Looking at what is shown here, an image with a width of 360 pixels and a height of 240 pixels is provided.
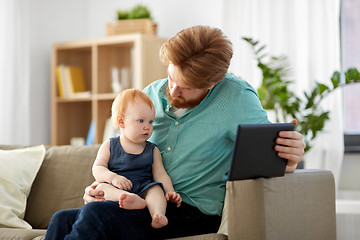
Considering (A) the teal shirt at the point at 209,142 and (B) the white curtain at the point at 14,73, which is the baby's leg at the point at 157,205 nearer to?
(A) the teal shirt at the point at 209,142

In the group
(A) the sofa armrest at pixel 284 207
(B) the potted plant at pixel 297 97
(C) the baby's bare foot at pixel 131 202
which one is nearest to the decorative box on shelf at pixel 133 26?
(B) the potted plant at pixel 297 97

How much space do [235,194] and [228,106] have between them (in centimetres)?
33

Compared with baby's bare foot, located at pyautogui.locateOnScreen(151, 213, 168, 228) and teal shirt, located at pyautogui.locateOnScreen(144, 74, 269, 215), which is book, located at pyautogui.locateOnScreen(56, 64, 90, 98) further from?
baby's bare foot, located at pyautogui.locateOnScreen(151, 213, 168, 228)

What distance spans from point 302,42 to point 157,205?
2.25 m

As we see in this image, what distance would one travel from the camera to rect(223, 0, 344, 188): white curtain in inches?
139

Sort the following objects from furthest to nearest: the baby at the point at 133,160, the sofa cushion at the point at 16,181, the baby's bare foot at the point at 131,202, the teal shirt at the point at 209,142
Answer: the sofa cushion at the point at 16,181
the teal shirt at the point at 209,142
the baby at the point at 133,160
the baby's bare foot at the point at 131,202

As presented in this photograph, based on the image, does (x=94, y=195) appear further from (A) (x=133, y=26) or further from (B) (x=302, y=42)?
(A) (x=133, y=26)

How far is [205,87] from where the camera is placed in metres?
1.81

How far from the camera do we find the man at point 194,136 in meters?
1.68

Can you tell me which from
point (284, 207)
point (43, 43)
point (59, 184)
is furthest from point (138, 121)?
point (43, 43)

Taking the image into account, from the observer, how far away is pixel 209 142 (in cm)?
188

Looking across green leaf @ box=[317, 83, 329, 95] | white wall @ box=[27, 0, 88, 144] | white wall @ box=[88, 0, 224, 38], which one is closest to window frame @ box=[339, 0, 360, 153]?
green leaf @ box=[317, 83, 329, 95]

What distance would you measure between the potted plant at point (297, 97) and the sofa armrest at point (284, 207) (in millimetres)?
1438

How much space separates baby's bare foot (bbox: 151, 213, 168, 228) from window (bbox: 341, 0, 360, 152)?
2348 millimetres
